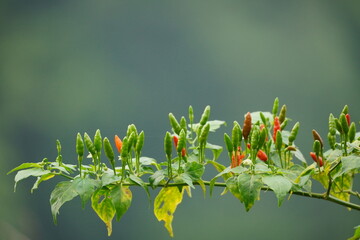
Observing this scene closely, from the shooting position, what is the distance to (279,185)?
1.82ft

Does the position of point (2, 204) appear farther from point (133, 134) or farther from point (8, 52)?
point (133, 134)

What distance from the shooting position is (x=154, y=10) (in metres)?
2.79

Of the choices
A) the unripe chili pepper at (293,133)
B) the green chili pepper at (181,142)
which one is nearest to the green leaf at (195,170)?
the green chili pepper at (181,142)

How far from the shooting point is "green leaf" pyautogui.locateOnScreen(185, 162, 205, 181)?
595 mm

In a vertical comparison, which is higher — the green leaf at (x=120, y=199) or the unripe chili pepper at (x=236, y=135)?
the unripe chili pepper at (x=236, y=135)

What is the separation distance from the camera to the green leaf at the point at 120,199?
565mm

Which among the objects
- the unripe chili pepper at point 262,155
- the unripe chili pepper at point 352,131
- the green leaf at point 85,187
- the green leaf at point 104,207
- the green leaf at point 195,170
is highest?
the unripe chili pepper at point 352,131

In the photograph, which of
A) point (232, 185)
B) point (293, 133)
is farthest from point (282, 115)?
point (232, 185)

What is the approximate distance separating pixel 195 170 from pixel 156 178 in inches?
1.8

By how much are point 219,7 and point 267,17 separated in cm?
26

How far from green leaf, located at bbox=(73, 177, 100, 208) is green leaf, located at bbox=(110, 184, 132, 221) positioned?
2cm

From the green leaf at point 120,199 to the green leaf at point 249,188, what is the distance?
0.39ft

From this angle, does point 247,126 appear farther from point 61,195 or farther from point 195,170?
point 61,195

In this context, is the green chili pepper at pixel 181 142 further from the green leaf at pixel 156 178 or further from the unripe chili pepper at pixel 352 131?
the unripe chili pepper at pixel 352 131
